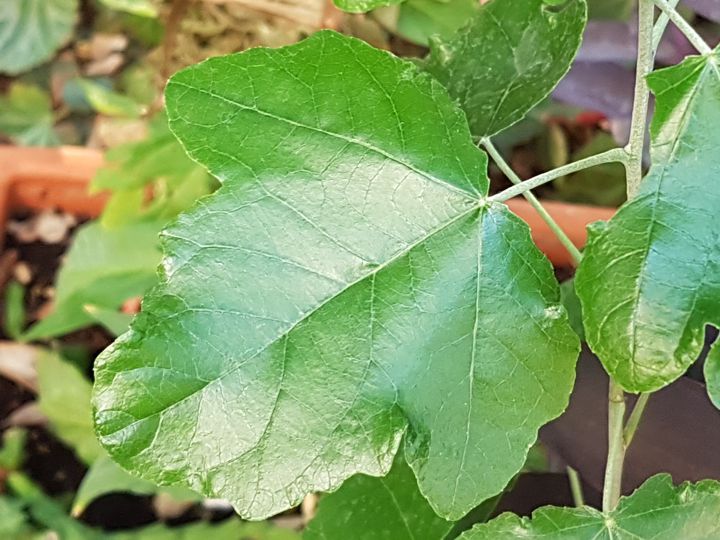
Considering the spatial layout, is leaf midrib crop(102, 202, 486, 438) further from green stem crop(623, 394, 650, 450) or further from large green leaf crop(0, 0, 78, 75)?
large green leaf crop(0, 0, 78, 75)

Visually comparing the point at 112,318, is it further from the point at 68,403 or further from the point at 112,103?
the point at 112,103

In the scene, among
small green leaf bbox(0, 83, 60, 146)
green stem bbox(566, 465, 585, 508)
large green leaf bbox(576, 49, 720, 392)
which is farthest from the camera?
small green leaf bbox(0, 83, 60, 146)

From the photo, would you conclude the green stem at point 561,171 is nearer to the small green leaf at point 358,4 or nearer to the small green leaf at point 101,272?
the small green leaf at point 358,4

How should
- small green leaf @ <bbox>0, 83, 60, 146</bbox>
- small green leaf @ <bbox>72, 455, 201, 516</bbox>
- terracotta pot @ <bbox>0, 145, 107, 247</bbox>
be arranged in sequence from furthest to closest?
1. small green leaf @ <bbox>0, 83, 60, 146</bbox>
2. terracotta pot @ <bbox>0, 145, 107, 247</bbox>
3. small green leaf @ <bbox>72, 455, 201, 516</bbox>

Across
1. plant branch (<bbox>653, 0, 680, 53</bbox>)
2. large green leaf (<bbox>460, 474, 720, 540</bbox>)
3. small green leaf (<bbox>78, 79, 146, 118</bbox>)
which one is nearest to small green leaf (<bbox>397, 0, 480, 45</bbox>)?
small green leaf (<bbox>78, 79, 146, 118</bbox>)

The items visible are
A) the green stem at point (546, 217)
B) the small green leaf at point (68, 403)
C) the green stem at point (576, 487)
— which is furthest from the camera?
the small green leaf at point (68, 403)

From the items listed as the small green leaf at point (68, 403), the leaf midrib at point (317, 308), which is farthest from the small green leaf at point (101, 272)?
the leaf midrib at point (317, 308)

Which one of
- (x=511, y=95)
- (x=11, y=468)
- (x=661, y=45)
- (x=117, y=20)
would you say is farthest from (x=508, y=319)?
(x=117, y=20)

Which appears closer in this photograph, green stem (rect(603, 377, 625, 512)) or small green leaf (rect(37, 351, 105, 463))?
green stem (rect(603, 377, 625, 512))
